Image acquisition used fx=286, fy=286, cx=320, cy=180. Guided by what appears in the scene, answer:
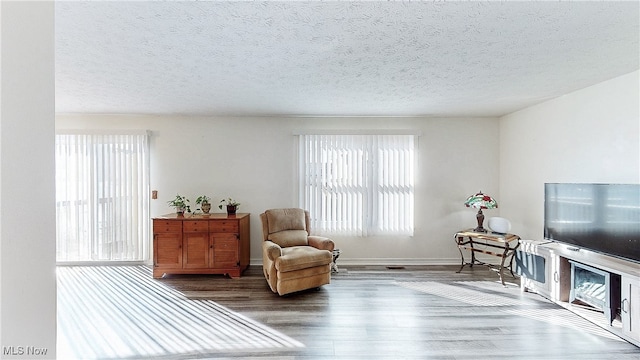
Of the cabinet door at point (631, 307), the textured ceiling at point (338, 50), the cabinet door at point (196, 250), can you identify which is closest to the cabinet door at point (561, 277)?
the cabinet door at point (631, 307)

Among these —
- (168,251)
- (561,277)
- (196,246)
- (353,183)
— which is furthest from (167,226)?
(561,277)

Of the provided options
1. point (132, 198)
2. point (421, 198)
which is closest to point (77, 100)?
point (132, 198)

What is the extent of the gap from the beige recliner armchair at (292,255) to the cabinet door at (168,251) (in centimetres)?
125

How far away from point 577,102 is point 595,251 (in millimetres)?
1719

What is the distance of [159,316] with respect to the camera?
299cm

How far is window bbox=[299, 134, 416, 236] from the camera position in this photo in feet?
15.5

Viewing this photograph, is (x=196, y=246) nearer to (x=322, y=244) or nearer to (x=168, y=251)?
(x=168, y=251)

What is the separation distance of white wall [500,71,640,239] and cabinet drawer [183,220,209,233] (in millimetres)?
4666

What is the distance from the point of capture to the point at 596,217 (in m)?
2.85

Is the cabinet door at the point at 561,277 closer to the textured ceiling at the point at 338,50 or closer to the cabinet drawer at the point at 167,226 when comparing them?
the textured ceiling at the point at 338,50

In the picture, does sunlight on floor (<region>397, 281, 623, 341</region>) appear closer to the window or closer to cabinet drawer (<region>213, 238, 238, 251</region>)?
the window

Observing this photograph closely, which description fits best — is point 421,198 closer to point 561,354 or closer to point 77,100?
point 561,354

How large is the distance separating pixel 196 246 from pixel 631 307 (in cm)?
469

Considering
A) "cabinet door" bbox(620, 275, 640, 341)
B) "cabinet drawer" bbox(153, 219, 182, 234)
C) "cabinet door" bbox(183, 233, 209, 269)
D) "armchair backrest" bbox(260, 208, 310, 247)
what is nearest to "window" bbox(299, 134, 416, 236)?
"armchair backrest" bbox(260, 208, 310, 247)
